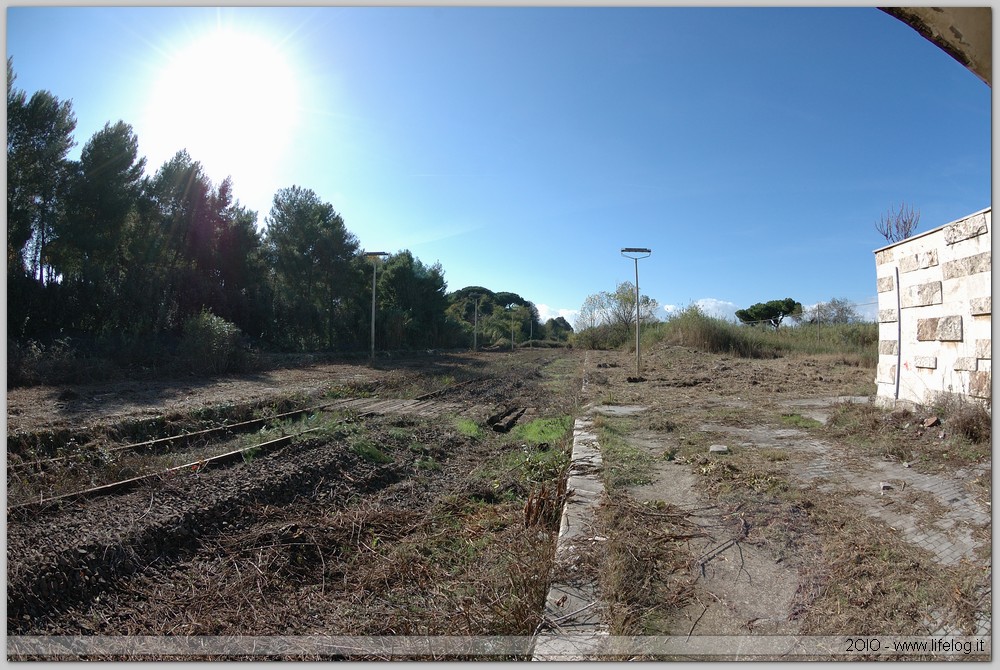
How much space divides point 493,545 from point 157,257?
1721 centimetres

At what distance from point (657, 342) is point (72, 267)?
21.5 m

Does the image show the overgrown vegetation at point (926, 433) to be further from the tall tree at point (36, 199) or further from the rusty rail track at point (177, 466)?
the tall tree at point (36, 199)

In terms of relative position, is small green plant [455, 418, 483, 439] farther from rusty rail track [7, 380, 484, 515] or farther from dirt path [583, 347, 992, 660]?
dirt path [583, 347, 992, 660]

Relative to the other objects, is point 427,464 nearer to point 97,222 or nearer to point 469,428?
point 469,428

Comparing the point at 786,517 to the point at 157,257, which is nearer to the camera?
the point at 786,517

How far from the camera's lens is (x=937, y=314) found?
4711 mm

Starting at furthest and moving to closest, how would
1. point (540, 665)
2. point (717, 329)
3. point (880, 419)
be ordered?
point (717, 329), point (880, 419), point (540, 665)

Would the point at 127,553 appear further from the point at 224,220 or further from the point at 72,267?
the point at 224,220

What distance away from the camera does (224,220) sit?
1894 centimetres

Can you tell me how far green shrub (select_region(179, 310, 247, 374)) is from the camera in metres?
12.6

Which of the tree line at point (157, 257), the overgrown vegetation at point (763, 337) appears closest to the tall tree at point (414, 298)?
the tree line at point (157, 257)

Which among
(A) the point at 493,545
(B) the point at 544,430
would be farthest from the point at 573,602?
(B) the point at 544,430

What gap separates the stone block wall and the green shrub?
14.0 meters

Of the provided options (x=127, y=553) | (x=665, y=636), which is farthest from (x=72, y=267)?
(x=665, y=636)
